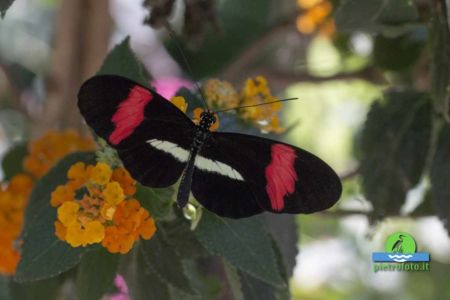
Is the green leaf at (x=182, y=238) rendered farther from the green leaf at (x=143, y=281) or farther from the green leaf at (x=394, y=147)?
the green leaf at (x=394, y=147)

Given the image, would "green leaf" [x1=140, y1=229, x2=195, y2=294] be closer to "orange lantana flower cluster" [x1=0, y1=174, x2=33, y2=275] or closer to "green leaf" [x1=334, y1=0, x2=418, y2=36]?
"orange lantana flower cluster" [x1=0, y1=174, x2=33, y2=275]

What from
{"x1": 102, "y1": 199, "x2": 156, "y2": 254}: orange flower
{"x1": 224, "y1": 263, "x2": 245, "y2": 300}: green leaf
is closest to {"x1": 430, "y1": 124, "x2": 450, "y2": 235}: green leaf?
{"x1": 224, "y1": 263, "x2": 245, "y2": 300}: green leaf

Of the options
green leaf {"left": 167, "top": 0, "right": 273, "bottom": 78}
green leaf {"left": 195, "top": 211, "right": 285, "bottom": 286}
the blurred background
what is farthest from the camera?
green leaf {"left": 167, "top": 0, "right": 273, "bottom": 78}

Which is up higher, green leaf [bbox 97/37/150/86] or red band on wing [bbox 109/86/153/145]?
green leaf [bbox 97/37/150/86]

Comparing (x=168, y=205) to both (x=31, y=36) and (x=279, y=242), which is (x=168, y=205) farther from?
(x=31, y=36)

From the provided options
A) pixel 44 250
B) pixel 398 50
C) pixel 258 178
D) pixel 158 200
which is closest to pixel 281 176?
pixel 258 178

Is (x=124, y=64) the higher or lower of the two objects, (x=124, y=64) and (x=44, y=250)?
the higher

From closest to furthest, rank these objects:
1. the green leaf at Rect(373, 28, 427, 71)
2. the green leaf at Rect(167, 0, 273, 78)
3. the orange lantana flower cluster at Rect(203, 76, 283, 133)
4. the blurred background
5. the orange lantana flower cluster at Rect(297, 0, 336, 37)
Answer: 1. the orange lantana flower cluster at Rect(203, 76, 283, 133)
2. the blurred background
3. the green leaf at Rect(373, 28, 427, 71)
4. the orange lantana flower cluster at Rect(297, 0, 336, 37)
5. the green leaf at Rect(167, 0, 273, 78)

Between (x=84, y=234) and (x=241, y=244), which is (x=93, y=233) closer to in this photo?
(x=84, y=234)
